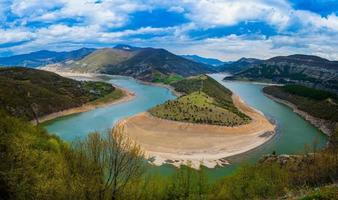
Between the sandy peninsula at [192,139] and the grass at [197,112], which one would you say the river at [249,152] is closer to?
the sandy peninsula at [192,139]

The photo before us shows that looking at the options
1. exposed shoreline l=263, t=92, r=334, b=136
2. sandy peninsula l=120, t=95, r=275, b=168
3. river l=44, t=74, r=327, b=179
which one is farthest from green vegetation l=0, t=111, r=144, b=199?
exposed shoreline l=263, t=92, r=334, b=136

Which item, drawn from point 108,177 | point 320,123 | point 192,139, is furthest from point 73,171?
point 320,123

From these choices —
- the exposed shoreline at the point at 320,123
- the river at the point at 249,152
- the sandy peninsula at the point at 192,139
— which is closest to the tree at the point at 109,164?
the river at the point at 249,152

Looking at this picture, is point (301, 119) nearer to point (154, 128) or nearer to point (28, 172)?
point (154, 128)

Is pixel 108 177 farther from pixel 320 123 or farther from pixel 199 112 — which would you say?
pixel 320 123

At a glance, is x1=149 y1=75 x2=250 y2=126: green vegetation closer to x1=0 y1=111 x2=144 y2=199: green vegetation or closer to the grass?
the grass
